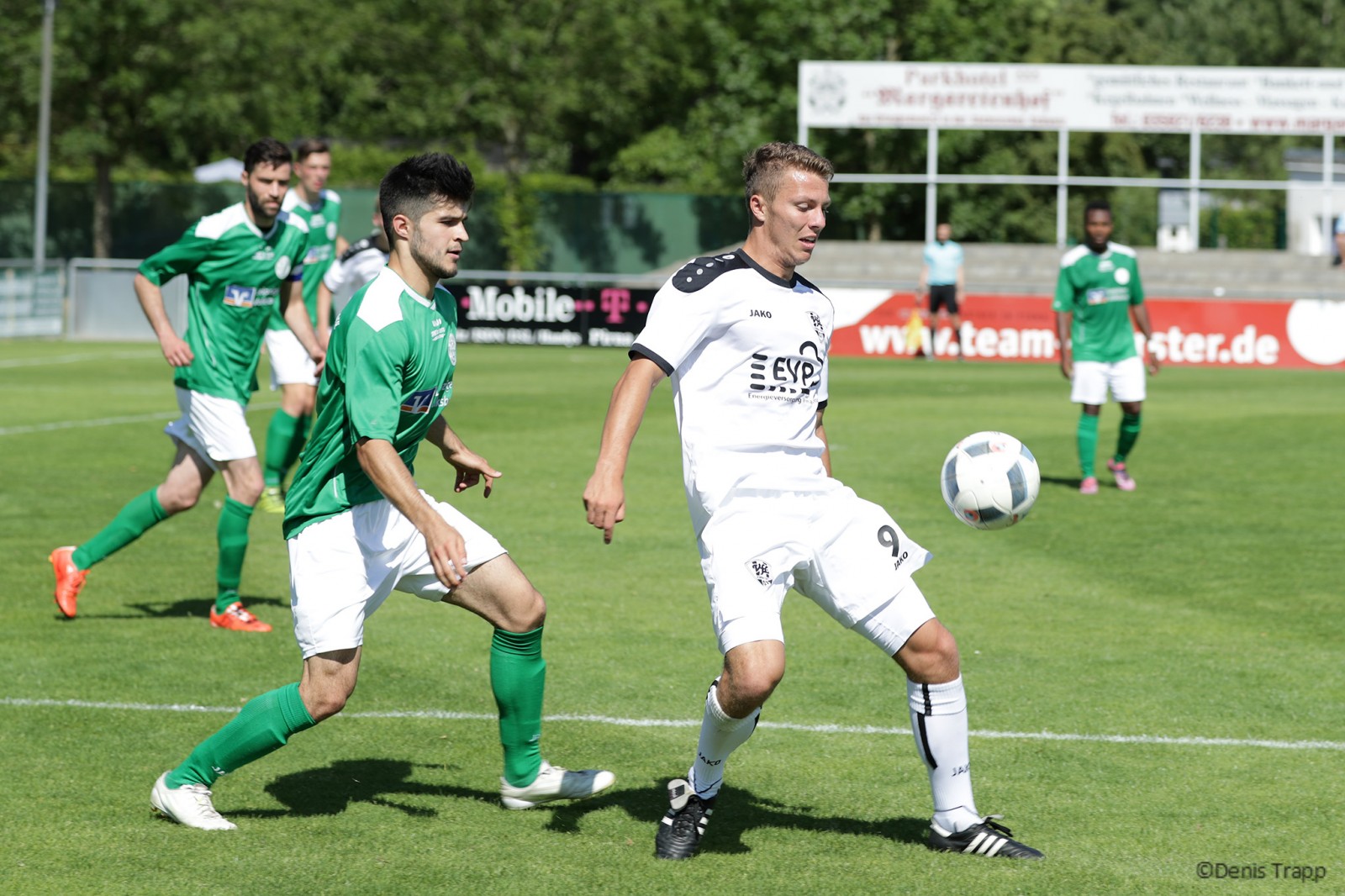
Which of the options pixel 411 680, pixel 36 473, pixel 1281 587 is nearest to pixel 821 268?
pixel 36 473

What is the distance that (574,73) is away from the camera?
4231cm

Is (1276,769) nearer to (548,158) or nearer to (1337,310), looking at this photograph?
(1337,310)

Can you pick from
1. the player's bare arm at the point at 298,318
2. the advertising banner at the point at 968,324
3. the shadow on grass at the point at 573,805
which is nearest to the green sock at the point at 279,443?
the player's bare arm at the point at 298,318

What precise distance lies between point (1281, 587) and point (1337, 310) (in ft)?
60.0

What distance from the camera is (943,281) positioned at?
26891 mm

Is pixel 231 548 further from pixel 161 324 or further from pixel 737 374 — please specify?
pixel 737 374

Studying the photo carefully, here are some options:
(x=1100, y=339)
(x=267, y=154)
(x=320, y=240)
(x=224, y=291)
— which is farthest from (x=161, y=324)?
(x=1100, y=339)

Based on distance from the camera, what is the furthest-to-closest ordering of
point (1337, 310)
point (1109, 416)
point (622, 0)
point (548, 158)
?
point (548, 158)
point (622, 0)
point (1337, 310)
point (1109, 416)

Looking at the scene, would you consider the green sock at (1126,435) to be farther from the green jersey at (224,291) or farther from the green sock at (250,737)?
the green sock at (250,737)

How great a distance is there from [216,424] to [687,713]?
3001 mm

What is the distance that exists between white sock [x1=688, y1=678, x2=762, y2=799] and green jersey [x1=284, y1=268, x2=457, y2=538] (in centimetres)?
124

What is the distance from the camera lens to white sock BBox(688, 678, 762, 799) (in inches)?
201

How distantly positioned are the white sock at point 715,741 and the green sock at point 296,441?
7.42 meters

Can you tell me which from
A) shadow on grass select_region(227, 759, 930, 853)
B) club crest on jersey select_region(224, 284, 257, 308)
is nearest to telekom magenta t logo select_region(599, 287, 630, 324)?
club crest on jersey select_region(224, 284, 257, 308)
